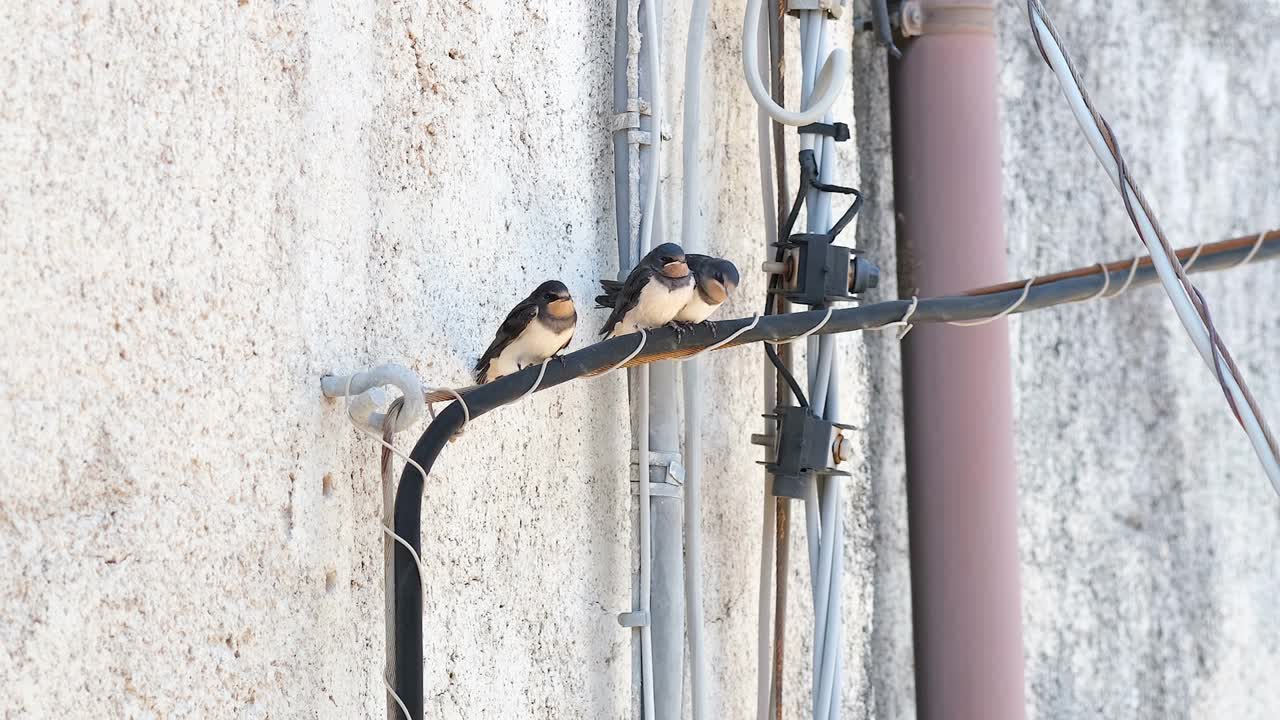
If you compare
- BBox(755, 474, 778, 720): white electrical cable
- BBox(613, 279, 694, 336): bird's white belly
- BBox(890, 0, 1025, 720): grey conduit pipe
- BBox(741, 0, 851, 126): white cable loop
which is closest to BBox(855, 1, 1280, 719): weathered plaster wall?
BBox(890, 0, 1025, 720): grey conduit pipe

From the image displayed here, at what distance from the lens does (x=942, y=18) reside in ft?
7.37

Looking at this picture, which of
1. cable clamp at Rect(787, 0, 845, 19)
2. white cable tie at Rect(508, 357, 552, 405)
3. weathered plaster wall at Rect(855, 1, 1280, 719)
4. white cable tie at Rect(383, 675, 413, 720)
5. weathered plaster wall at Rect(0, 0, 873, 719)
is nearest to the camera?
weathered plaster wall at Rect(0, 0, 873, 719)

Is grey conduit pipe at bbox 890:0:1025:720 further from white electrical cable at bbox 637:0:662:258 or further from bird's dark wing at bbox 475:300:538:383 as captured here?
bird's dark wing at bbox 475:300:538:383

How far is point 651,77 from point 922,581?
0.99 m

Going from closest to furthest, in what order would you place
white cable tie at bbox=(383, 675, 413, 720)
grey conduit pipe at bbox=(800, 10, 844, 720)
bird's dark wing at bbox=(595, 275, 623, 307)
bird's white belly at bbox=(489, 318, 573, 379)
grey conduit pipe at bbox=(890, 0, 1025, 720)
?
white cable tie at bbox=(383, 675, 413, 720), bird's white belly at bbox=(489, 318, 573, 379), bird's dark wing at bbox=(595, 275, 623, 307), grey conduit pipe at bbox=(800, 10, 844, 720), grey conduit pipe at bbox=(890, 0, 1025, 720)

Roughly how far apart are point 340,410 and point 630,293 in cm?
37

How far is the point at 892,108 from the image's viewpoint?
2.34m

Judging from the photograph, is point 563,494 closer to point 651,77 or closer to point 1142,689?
point 651,77

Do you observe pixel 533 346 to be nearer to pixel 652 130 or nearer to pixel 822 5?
pixel 652 130

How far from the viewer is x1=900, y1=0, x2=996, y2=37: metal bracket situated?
224 cm

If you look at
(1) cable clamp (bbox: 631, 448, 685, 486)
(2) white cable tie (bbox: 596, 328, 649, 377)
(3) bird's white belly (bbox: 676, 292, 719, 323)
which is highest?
(3) bird's white belly (bbox: 676, 292, 719, 323)

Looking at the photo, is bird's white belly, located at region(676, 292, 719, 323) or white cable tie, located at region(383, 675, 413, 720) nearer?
white cable tie, located at region(383, 675, 413, 720)

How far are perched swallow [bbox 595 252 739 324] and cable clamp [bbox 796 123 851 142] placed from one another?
1.32 feet

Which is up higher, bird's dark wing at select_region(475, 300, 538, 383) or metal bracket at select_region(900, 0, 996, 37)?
metal bracket at select_region(900, 0, 996, 37)
